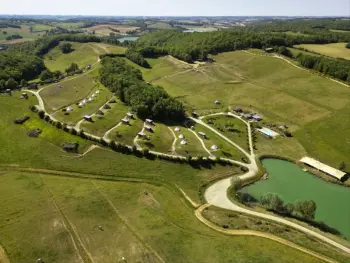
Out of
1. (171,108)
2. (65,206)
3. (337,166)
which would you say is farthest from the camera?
(171,108)

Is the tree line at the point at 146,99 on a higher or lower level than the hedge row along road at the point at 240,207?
higher

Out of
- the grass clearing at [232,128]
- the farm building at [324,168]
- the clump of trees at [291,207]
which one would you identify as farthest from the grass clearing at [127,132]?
the farm building at [324,168]

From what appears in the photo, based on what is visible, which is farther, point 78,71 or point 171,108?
point 78,71

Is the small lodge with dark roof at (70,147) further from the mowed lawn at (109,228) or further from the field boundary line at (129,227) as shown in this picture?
the field boundary line at (129,227)

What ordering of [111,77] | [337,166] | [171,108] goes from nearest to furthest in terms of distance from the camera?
1. [337,166]
2. [171,108]
3. [111,77]

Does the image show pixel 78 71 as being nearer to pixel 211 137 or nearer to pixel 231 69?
pixel 231 69

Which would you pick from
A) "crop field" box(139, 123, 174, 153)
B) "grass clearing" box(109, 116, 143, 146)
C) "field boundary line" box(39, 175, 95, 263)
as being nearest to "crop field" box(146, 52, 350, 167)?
"crop field" box(139, 123, 174, 153)

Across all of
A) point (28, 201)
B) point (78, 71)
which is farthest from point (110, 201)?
point (78, 71)

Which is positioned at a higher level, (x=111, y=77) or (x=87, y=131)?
(x=111, y=77)
